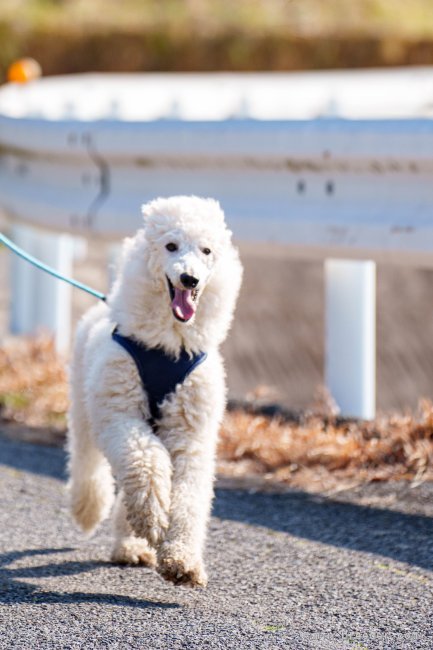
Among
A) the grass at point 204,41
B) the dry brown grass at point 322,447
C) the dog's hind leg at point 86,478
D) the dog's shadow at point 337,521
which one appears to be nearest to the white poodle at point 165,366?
the dog's hind leg at point 86,478

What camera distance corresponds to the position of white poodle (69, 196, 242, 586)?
412 centimetres

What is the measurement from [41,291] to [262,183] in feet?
6.20

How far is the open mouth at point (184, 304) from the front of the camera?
13.6 feet

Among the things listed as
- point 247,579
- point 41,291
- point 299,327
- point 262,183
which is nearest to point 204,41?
point 299,327

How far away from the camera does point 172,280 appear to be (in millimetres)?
4164

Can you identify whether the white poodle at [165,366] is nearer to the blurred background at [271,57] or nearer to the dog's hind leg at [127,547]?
the dog's hind leg at [127,547]

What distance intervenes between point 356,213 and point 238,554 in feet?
5.90

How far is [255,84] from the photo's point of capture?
8867mm

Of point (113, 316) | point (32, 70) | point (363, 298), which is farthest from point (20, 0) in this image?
point (113, 316)

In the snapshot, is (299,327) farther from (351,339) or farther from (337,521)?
(337,521)

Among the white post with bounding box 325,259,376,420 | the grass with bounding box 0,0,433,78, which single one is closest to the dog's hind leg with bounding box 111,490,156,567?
the white post with bounding box 325,259,376,420

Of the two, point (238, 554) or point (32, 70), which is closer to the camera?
point (238, 554)

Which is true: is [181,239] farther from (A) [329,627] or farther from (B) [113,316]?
(A) [329,627]

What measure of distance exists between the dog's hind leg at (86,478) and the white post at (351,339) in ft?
4.73
